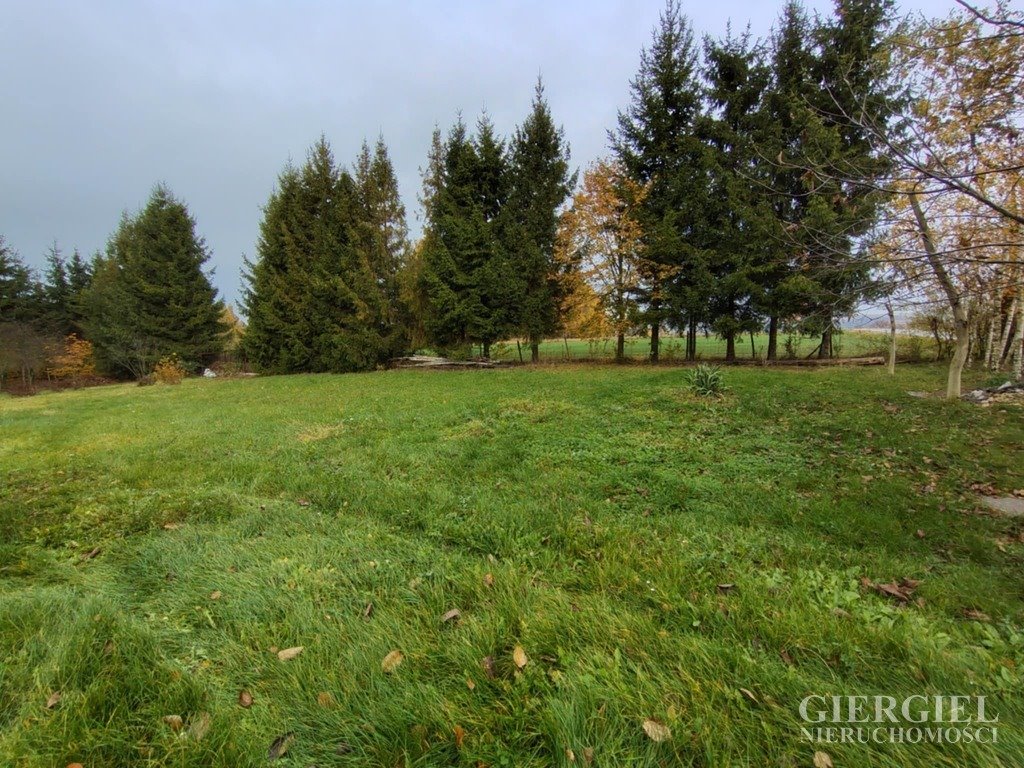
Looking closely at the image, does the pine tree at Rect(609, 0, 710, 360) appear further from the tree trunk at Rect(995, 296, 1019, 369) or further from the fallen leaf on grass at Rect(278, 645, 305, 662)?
the fallen leaf on grass at Rect(278, 645, 305, 662)

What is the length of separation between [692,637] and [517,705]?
88 centimetres

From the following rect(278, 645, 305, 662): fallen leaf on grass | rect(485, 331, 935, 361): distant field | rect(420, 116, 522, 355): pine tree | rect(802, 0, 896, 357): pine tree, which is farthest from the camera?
rect(420, 116, 522, 355): pine tree

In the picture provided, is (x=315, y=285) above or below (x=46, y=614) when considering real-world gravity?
above

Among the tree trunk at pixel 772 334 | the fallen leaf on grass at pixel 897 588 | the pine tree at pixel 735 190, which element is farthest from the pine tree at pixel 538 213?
the fallen leaf on grass at pixel 897 588

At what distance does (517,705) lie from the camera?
5.32 feet

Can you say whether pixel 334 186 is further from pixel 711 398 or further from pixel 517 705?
pixel 517 705

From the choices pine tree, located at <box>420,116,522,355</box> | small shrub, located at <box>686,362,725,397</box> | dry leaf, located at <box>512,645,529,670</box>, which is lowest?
dry leaf, located at <box>512,645,529,670</box>

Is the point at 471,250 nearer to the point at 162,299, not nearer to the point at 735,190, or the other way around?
the point at 735,190

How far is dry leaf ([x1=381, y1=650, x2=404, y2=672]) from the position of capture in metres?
1.85

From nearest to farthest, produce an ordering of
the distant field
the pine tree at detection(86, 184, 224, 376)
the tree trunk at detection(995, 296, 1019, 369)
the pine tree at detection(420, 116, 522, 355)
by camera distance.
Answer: the tree trunk at detection(995, 296, 1019, 369), the distant field, the pine tree at detection(420, 116, 522, 355), the pine tree at detection(86, 184, 224, 376)

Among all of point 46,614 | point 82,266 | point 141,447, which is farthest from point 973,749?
point 82,266

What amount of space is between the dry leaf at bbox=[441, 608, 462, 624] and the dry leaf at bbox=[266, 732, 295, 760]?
2.54 feet

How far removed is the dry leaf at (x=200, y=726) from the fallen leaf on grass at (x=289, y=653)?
350mm

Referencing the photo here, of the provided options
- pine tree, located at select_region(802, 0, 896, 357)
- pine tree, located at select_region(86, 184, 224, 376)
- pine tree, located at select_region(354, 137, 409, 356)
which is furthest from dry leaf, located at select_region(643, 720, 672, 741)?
pine tree, located at select_region(86, 184, 224, 376)
